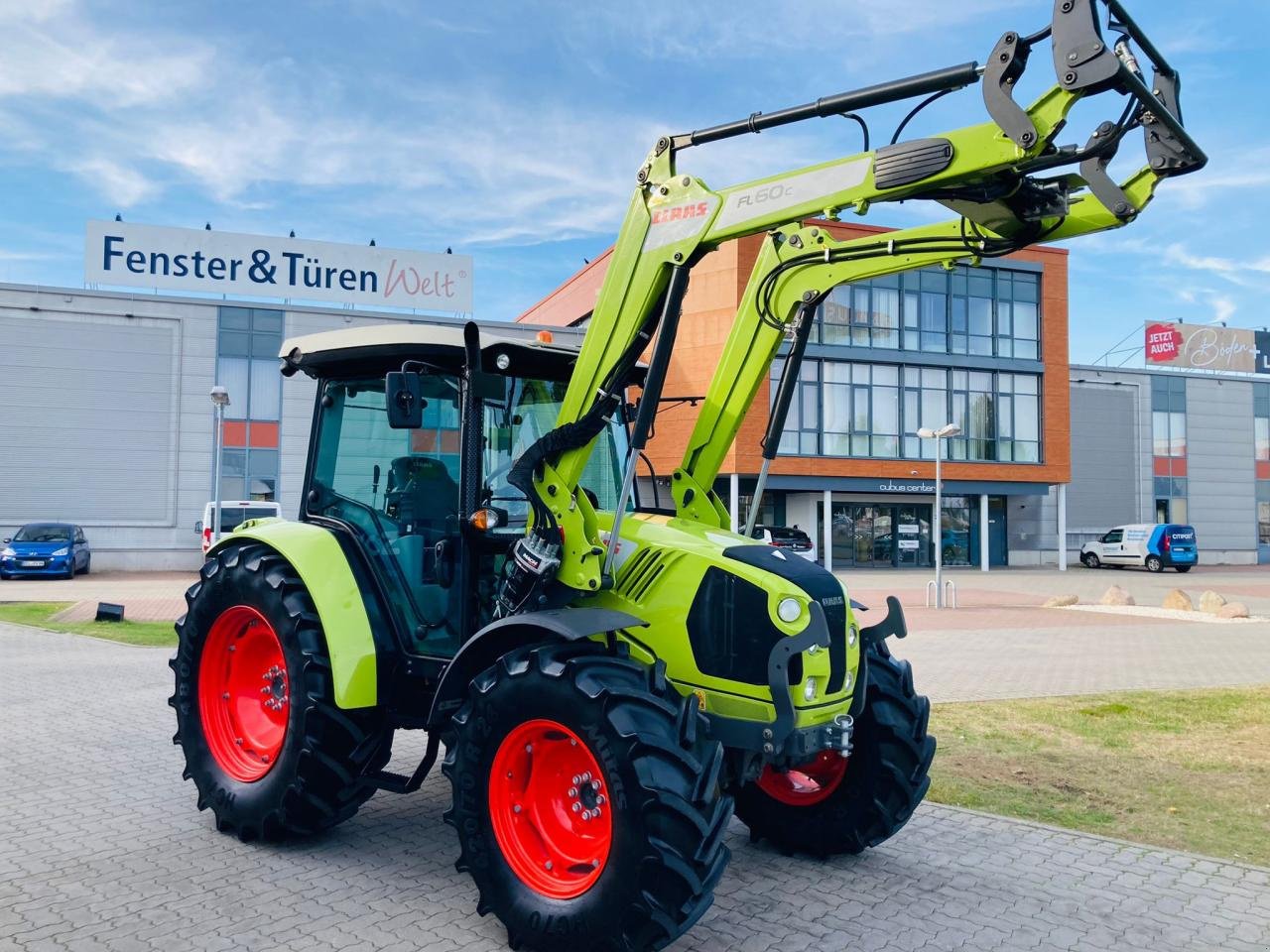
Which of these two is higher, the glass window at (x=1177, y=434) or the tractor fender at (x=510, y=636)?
the glass window at (x=1177, y=434)

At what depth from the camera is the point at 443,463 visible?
208 inches

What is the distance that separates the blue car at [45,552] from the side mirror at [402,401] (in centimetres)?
2682

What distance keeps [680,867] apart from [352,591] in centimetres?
239

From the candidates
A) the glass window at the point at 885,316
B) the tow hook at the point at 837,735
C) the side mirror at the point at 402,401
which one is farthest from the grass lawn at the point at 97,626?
the glass window at the point at 885,316

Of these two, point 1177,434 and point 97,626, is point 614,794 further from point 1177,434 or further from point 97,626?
point 1177,434

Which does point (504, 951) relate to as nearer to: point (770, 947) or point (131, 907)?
point (770, 947)

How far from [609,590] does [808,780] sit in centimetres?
165

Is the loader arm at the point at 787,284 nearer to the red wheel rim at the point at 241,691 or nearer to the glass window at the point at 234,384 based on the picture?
the red wheel rim at the point at 241,691

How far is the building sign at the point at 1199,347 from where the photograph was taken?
176ft

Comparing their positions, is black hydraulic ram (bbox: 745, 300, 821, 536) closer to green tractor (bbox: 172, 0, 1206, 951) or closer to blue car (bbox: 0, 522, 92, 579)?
green tractor (bbox: 172, 0, 1206, 951)

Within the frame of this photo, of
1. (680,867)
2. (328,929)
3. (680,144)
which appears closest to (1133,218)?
(680,144)

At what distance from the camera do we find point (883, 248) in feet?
15.5

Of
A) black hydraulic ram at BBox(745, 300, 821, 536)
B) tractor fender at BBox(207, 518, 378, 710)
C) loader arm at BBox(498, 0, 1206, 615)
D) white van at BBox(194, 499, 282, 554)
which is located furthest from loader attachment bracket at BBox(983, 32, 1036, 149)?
white van at BBox(194, 499, 282, 554)

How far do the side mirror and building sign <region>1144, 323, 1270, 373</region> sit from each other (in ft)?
185
